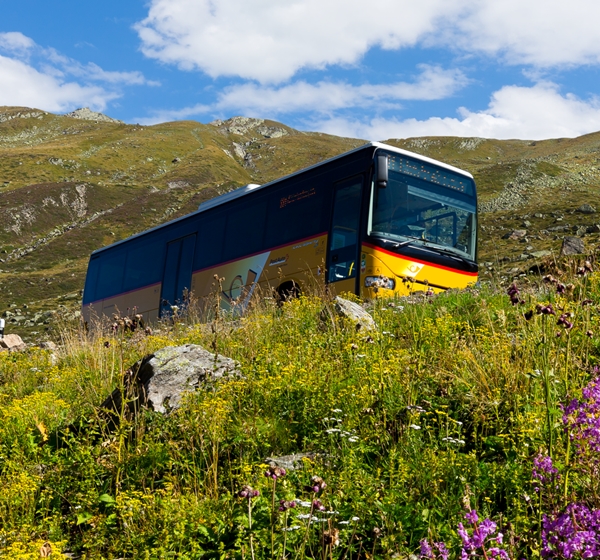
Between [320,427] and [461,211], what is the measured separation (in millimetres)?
8852

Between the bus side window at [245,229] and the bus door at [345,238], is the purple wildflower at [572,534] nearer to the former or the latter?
the bus door at [345,238]

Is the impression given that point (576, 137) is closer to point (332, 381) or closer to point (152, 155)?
point (152, 155)

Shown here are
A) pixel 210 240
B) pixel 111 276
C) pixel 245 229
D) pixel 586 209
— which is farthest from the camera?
pixel 586 209

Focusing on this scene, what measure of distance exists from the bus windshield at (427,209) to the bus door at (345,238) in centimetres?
42

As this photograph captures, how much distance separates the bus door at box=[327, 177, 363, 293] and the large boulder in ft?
18.6

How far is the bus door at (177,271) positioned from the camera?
16.1 meters

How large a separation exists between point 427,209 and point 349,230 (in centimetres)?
162

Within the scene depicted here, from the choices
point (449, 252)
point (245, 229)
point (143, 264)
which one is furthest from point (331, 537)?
point (143, 264)

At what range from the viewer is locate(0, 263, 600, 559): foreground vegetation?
2715 millimetres

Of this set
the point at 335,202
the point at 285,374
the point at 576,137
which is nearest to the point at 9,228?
the point at 335,202

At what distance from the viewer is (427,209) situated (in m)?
12.0

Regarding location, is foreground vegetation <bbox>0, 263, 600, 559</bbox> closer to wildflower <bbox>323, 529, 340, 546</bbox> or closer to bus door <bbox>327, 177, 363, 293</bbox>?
wildflower <bbox>323, 529, 340, 546</bbox>

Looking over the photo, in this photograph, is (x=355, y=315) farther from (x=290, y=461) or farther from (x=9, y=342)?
(x=9, y=342)

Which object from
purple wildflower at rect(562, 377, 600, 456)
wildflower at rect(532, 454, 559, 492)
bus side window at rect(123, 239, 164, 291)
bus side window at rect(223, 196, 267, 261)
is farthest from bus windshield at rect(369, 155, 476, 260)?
wildflower at rect(532, 454, 559, 492)
